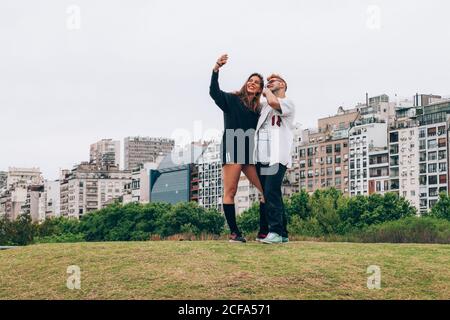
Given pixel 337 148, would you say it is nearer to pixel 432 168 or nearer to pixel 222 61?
pixel 432 168

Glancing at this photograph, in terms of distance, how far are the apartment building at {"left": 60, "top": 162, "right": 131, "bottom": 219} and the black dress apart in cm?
16268

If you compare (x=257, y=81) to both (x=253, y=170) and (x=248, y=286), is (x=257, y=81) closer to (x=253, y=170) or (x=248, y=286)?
(x=253, y=170)

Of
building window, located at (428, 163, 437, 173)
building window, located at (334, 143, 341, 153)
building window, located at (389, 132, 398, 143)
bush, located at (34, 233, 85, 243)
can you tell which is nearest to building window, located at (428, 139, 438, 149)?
building window, located at (428, 163, 437, 173)

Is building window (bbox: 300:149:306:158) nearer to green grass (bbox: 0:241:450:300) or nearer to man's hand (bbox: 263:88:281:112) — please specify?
green grass (bbox: 0:241:450:300)

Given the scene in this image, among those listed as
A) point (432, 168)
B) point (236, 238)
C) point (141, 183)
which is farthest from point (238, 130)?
point (141, 183)

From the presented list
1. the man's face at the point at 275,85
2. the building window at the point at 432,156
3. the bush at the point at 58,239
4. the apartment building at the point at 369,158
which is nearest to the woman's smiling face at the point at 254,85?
the man's face at the point at 275,85

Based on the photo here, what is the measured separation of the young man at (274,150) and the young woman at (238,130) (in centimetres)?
24

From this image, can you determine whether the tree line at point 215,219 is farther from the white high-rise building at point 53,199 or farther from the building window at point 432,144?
the white high-rise building at point 53,199

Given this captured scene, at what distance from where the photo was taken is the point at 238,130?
1956cm

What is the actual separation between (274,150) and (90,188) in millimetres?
167127

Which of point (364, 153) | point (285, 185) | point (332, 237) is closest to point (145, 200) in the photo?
point (285, 185)

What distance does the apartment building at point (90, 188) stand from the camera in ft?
603

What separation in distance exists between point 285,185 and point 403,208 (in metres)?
49.8

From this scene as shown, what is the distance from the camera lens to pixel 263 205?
780 inches
